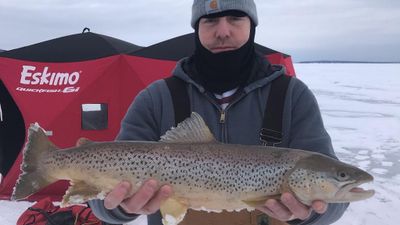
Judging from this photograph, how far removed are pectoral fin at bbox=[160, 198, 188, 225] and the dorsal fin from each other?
373mm

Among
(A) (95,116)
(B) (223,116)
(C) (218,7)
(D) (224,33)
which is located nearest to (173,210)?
(B) (223,116)

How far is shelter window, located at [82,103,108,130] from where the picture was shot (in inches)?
267

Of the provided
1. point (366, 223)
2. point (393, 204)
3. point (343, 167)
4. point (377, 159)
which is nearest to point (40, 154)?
point (343, 167)

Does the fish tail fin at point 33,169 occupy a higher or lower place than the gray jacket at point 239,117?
lower

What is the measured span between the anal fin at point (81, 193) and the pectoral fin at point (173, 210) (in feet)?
1.28

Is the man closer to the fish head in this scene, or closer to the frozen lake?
Answer: the fish head

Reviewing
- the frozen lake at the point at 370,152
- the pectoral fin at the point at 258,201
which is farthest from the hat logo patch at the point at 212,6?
the frozen lake at the point at 370,152

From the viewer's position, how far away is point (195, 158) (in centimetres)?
258

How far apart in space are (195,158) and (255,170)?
1.23 ft

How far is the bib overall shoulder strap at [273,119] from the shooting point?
2.67 metres

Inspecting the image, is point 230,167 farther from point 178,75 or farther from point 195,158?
point 178,75

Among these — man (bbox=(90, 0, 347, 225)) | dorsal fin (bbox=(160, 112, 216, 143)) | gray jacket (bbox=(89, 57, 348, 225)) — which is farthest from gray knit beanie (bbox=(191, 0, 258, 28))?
dorsal fin (bbox=(160, 112, 216, 143))

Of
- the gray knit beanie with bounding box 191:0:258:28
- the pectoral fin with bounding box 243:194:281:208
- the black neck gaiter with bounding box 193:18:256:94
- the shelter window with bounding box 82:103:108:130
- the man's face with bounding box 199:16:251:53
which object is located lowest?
the shelter window with bounding box 82:103:108:130

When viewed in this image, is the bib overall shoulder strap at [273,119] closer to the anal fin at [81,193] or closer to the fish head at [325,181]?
the fish head at [325,181]
